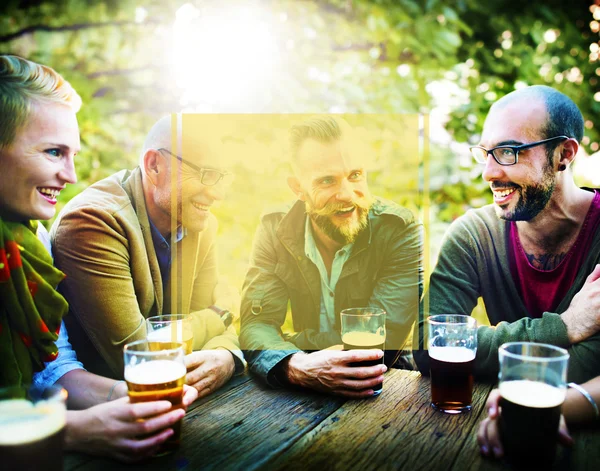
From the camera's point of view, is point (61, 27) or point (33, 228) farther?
point (61, 27)

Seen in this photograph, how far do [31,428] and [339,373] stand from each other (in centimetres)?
97

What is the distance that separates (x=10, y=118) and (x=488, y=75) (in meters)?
3.53

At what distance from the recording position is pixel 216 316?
82.6 inches

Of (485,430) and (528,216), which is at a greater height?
(528,216)

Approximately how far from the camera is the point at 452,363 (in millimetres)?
1625

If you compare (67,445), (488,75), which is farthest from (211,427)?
(488,75)

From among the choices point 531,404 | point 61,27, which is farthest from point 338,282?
point 61,27

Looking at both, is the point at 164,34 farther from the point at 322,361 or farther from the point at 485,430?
the point at 485,430

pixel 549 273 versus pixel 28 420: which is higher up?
pixel 549 273

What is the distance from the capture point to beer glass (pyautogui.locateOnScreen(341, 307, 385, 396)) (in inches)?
71.6

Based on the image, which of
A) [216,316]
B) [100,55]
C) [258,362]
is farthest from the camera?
[100,55]

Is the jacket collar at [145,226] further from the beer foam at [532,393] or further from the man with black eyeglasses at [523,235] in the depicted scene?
the beer foam at [532,393]

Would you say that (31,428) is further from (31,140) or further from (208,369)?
(31,140)

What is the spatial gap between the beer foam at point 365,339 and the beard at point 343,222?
0.40 metres
